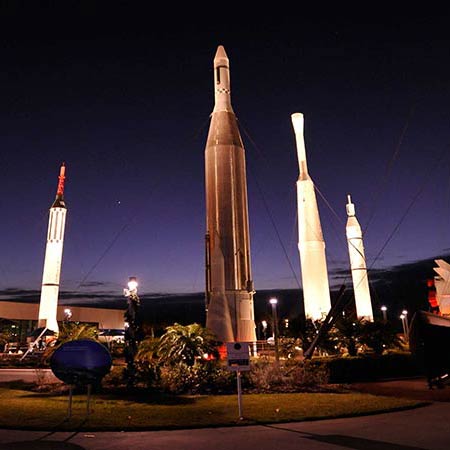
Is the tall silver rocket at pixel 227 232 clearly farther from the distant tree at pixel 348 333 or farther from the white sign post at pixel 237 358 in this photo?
the white sign post at pixel 237 358

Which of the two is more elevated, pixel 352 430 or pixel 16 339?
pixel 16 339

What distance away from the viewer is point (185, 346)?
16.8m

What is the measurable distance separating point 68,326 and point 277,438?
1333 centimetres

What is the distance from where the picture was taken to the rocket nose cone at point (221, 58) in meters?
40.4

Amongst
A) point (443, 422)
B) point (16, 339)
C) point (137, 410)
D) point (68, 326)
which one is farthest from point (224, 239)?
point (16, 339)

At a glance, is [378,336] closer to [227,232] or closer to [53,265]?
[227,232]

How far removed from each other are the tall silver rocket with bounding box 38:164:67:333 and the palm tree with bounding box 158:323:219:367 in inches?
1372

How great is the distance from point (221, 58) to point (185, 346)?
30.9 meters

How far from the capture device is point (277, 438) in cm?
843

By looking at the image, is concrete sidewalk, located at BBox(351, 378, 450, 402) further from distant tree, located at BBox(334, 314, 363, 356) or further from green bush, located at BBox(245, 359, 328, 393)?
distant tree, located at BBox(334, 314, 363, 356)

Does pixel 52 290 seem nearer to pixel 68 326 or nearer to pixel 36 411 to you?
pixel 68 326

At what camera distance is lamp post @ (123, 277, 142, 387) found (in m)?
15.8

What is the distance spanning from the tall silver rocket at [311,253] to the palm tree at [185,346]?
74.0 ft

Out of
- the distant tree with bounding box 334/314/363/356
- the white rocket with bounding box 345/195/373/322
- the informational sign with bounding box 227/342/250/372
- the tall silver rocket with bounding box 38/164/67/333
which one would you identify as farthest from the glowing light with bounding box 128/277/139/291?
the tall silver rocket with bounding box 38/164/67/333
